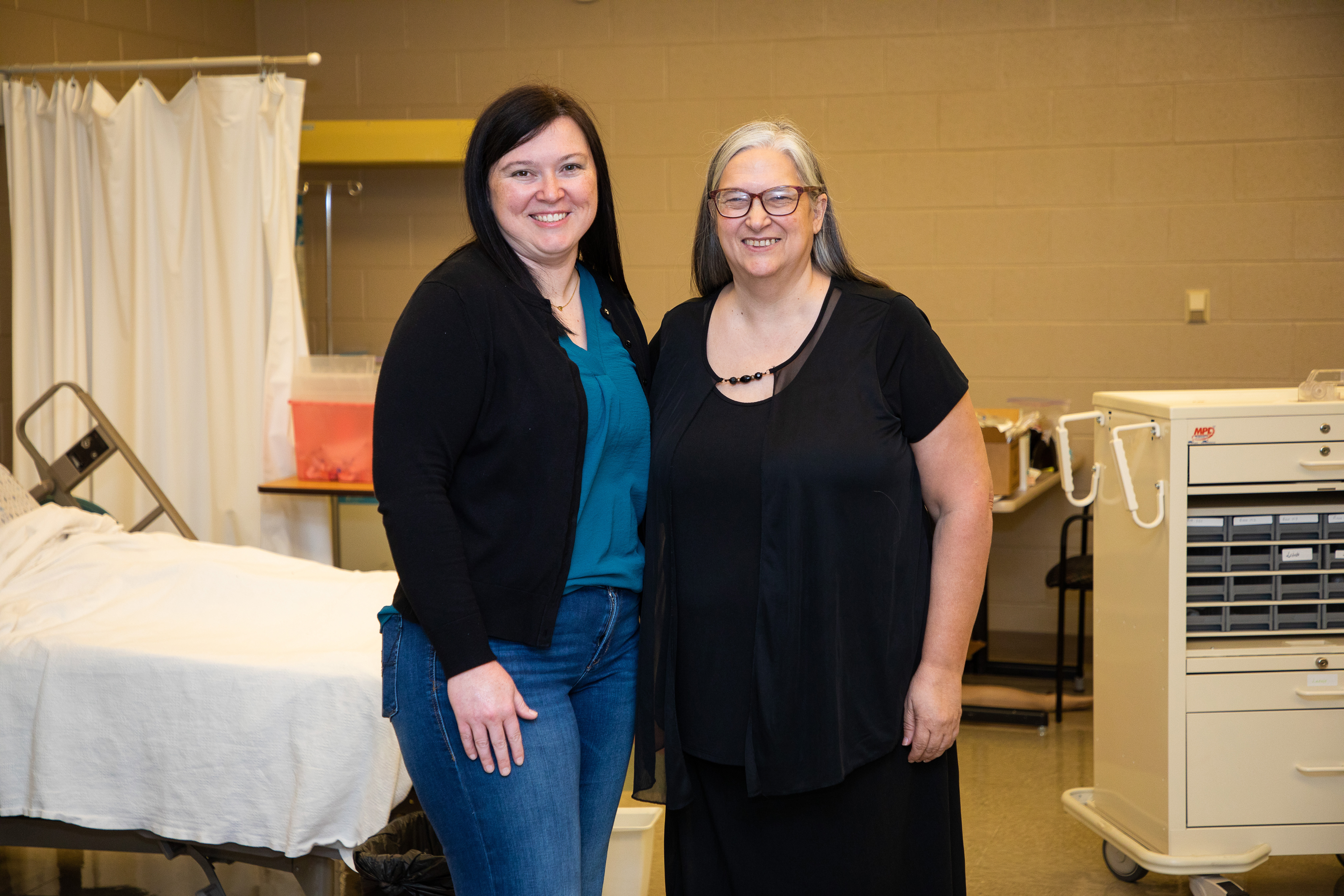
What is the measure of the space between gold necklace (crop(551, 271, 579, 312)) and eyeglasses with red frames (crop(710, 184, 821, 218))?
0.79ft

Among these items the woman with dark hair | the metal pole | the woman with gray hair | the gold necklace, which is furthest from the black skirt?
the metal pole

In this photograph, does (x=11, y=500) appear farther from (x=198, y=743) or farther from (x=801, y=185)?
(x=801, y=185)

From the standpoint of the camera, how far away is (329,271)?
4840 millimetres

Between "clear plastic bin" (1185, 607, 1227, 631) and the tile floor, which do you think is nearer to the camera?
"clear plastic bin" (1185, 607, 1227, 631)

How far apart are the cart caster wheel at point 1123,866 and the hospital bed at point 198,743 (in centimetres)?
168

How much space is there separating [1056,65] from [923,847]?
3676mm

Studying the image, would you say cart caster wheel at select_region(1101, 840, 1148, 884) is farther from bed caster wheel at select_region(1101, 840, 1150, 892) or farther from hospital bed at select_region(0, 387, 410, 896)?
hospital bed at select_region(0, 387, 410, 896)

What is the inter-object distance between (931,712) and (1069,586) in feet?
8.53

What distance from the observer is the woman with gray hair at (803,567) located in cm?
157

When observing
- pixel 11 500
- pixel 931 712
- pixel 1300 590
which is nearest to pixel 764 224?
pixel 931 712

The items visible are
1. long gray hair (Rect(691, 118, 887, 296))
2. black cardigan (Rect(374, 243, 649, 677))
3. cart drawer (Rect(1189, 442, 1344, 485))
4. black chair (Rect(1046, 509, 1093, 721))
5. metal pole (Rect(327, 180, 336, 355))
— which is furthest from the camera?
metal pole (Rect(327, 180, 336, 355))

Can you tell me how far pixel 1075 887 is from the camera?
8.93 feet

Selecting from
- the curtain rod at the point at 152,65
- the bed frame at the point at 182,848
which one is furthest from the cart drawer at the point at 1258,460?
the curtain rod at the point at 152,65

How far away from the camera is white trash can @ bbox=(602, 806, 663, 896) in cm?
223
